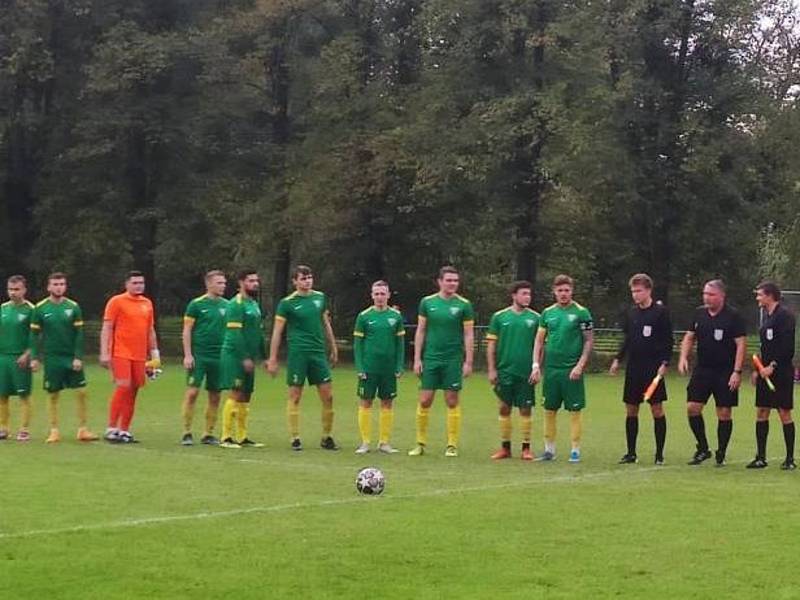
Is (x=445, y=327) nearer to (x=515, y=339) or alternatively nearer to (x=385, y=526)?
(x=515, y=339)

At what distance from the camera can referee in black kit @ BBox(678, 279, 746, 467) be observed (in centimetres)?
1495

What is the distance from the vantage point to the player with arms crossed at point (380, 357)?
53.1 ft

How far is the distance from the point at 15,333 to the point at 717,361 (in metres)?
8.95

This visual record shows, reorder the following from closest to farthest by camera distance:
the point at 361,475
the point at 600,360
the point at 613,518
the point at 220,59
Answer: the point at 613,518
the point at 361,475
the point at 600,360
the point at 220,59

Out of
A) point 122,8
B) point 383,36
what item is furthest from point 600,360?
point 122,8

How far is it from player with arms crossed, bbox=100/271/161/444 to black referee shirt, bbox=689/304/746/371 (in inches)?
274

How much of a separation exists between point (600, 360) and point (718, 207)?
7169mm

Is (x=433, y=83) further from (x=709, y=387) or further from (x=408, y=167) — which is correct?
(x=709, y=387)

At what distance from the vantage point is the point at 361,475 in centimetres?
1189

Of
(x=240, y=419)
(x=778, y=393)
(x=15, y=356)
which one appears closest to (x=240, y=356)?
(x=240, y=419)

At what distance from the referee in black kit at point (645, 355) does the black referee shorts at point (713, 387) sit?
14.1 inches

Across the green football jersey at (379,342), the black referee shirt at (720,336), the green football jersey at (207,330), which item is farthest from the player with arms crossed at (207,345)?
the black referee shirt at (720,336)

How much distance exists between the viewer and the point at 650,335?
15148 mm

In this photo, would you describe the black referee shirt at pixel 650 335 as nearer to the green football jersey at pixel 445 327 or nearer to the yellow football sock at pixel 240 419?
the green football jersey at pixel 445 327
